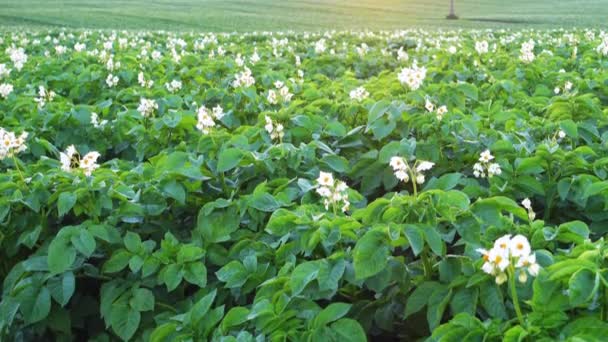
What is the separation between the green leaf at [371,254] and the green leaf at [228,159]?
1140mm

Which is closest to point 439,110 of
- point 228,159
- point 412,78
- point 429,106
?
point 429,106

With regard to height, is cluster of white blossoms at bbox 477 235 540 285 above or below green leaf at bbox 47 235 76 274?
above

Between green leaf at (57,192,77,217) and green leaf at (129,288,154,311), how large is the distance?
0.48m

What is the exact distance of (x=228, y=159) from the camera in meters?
3.21

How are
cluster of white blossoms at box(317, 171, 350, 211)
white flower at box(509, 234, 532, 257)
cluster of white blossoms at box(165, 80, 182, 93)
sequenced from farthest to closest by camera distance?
cluster of white blossoms at box(165, 80, 182, 93), cluster of white blossoms at box(317, 171, 350, 211), white flower at box(509, 234, 532, 257)

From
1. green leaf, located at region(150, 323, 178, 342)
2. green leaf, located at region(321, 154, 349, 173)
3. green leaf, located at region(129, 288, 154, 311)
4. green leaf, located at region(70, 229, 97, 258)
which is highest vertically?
green leaf, located at region(321, 154, 349, 173)

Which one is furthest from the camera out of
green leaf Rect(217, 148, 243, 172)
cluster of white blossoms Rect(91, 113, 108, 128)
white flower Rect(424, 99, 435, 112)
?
cluster of white blossoms Rect(91, 113, 108, 128)

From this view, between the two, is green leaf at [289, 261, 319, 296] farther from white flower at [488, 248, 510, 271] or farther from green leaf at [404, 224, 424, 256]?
white flower at [488, 248, 510, 271]

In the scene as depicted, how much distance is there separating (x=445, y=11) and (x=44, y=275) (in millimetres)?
36641

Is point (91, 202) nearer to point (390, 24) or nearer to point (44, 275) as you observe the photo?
point (44, 275)

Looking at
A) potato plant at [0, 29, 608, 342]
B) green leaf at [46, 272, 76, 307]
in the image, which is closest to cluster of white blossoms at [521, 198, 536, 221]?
potato plant at [0, 29, 608, 342]

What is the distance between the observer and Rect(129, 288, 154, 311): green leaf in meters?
2.66

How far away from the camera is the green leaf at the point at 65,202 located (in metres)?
2.86

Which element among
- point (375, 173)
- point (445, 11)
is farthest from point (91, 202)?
point (445, 11)
